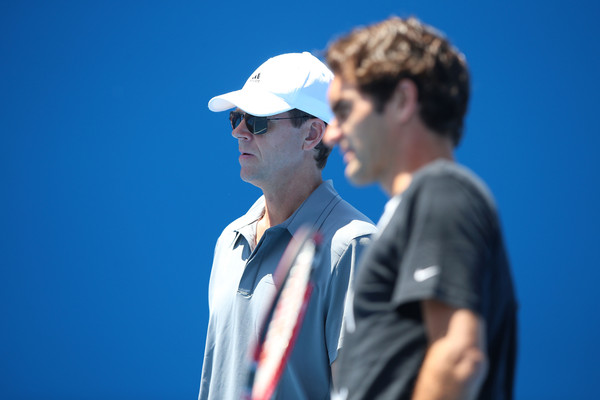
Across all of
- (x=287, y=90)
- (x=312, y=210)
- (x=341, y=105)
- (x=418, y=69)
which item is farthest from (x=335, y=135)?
(x=287, y=90)

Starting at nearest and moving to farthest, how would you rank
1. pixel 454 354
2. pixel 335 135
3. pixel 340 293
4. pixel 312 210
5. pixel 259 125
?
pixel 454 354 → pixel 335 135 → pixel 340 293 → pixel 312 210 → pixel 259 125

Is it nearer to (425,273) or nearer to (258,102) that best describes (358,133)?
(425,273)

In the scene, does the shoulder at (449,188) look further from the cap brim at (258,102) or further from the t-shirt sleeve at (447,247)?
the cap brim at (258,102)

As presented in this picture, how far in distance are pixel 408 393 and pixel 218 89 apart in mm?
3984

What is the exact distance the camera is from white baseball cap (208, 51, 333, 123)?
2.12 metres

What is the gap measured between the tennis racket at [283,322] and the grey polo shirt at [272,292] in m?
0.54

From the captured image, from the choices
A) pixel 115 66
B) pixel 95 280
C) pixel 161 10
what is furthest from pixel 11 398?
pixel 161 10

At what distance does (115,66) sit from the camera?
4.90m

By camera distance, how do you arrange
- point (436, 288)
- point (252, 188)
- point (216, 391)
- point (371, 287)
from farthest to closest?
point (252, 188), point (216, 391), point (371, 287), point (436, 288)

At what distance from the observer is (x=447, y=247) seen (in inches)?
36.4

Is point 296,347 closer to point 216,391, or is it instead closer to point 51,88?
point 216,391

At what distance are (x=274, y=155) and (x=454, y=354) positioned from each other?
128 centimetres

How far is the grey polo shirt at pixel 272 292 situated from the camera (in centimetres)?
180

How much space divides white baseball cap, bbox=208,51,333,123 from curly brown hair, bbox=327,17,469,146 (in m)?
1.01
